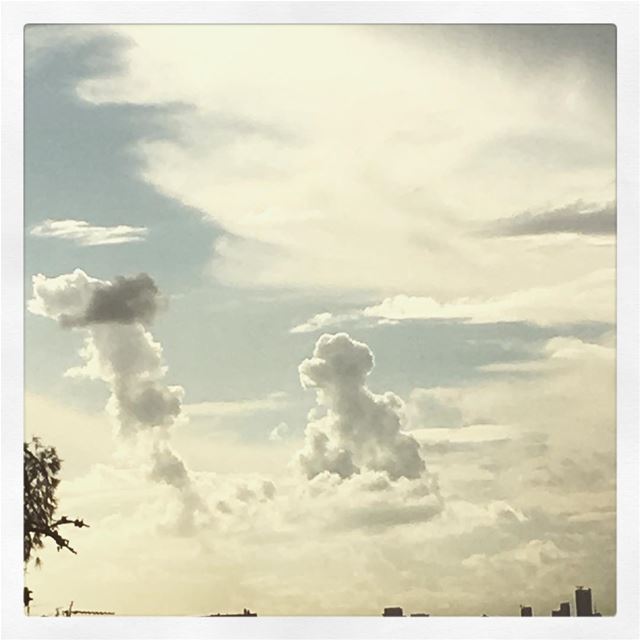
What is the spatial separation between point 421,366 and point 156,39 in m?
1.10

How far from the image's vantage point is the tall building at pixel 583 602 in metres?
2.59

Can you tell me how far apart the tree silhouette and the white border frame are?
0.03 meters

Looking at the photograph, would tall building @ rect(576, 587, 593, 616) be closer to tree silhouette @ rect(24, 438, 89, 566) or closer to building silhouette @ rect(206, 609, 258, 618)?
building silhouette @ rect(206, 609, 258, 618)

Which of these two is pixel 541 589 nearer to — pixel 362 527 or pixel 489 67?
pixel 362 527

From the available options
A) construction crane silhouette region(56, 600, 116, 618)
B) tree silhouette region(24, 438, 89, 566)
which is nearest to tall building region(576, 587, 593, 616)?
construction crane silhouette region(56, 600, 116, 618)

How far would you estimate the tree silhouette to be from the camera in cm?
262

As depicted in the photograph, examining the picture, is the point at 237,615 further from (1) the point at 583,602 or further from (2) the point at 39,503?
(1) the point at 583,602

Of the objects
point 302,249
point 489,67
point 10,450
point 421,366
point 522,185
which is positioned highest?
point 489,67

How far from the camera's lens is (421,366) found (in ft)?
8.57

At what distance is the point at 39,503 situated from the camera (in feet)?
8.62
